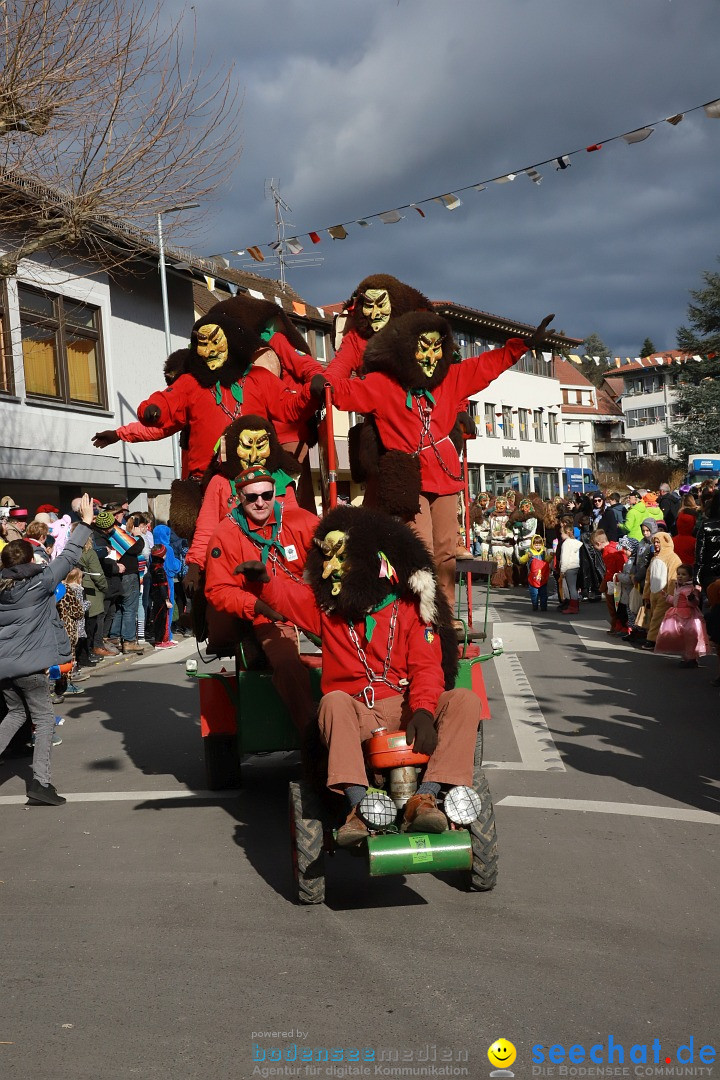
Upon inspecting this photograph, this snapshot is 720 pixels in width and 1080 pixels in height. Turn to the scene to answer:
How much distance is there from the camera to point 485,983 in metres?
4.28

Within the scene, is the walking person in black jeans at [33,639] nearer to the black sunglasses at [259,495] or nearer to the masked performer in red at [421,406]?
the black sunglasses at [259,495]

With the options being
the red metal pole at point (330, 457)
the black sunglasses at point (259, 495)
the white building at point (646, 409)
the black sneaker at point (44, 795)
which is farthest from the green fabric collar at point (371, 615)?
the white building at point (646, 409)

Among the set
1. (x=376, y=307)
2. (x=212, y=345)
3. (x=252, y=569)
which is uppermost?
(x=376, y=307)

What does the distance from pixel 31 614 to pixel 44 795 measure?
1.30m

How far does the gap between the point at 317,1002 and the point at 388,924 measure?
96 centimetres

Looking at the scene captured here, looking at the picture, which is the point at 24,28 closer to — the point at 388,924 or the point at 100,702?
the point at 100,702

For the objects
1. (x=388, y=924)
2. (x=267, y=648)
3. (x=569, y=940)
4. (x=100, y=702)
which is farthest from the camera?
(x=100, y=702)

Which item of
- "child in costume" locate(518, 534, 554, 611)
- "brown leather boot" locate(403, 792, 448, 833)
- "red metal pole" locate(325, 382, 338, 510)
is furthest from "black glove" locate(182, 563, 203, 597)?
"child in costume" locate(518, 534, 554, 611)

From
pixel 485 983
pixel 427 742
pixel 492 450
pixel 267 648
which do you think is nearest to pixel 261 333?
pixel 267 648

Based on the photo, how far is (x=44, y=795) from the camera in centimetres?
786

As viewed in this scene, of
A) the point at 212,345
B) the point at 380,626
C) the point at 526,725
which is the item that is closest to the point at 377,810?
the point at 380,626

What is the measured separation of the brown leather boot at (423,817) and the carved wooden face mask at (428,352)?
3357 millimetres

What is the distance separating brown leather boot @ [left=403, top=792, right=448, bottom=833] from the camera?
4.96 metres

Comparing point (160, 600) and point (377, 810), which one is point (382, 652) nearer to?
point (377, 810)
